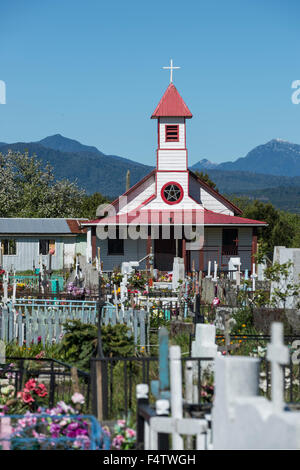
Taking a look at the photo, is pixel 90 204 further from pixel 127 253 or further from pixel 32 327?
pixel 32 327

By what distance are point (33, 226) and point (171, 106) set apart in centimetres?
1212

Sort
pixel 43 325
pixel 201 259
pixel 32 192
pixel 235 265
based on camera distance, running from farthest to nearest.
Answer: pixel 32 192
pixel 201 259
pixel 235 265
pixel 43 325

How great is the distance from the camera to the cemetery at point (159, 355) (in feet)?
14.5

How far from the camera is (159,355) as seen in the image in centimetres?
555

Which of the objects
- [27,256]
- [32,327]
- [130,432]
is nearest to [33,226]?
[27,256]

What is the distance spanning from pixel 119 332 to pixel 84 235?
33.7m

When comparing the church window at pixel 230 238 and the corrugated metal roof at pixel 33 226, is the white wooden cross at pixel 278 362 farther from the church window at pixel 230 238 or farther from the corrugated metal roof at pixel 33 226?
the corrugated metal roof at pixel 33 226

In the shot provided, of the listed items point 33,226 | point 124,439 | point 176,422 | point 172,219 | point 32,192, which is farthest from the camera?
point 32,192

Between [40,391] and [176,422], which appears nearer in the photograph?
[176,422]

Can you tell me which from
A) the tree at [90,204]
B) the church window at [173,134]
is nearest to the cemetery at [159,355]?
the church window at [173,134]

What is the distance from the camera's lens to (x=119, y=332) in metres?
9.39

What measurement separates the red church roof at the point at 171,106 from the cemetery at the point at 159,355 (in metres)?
0.27

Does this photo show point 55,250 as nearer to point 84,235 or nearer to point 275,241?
point 84,235
